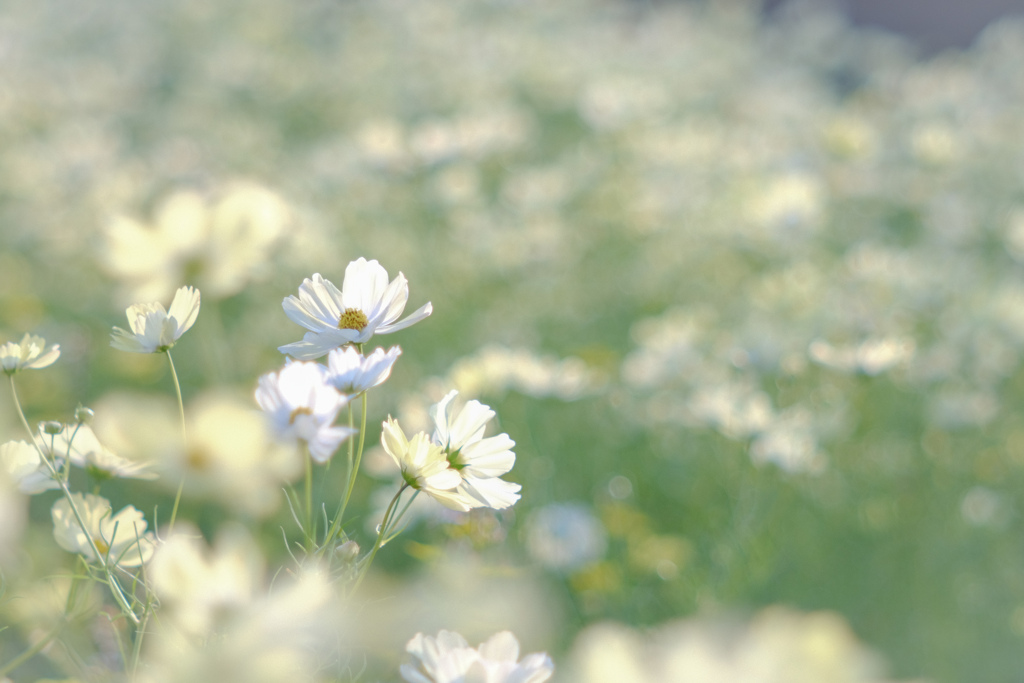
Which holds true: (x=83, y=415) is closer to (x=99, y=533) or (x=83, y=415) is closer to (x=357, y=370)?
(x=99, y=533)

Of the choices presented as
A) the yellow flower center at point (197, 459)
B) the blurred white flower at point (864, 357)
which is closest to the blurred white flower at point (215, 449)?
the yellow flower center at point (197, 459)

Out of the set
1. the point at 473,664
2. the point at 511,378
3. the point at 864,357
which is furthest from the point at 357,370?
the point at 864,357

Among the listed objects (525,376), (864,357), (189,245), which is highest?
(189,245)

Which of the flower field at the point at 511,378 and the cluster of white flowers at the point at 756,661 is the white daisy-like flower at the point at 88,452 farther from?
the cluster of white flowers at the point at 756,661

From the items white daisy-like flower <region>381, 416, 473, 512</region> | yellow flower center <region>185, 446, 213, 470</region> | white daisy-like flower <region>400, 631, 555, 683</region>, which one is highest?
yellow flower center <region>185, 446, 213, 470</region>

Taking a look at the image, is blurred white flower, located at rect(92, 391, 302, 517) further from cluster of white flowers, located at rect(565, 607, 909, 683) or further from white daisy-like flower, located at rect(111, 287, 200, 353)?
cluster of white flowers, located at rect(565, 607, 909, 683)

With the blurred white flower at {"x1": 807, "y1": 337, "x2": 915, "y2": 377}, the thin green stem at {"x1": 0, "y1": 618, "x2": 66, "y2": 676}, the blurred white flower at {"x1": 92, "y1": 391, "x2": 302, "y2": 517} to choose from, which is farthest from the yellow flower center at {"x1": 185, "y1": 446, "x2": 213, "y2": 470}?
the blurred white flower at {"x1": 807, "y1": 337, "x2": 915, "y2": 377}


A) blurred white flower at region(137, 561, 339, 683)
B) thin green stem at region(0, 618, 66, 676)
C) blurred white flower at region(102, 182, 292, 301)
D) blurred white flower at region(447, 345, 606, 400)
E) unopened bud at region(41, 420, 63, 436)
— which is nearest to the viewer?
blurred white flower at region(137, 561, 339, 683)

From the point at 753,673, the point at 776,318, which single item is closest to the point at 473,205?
the point at 776,318
